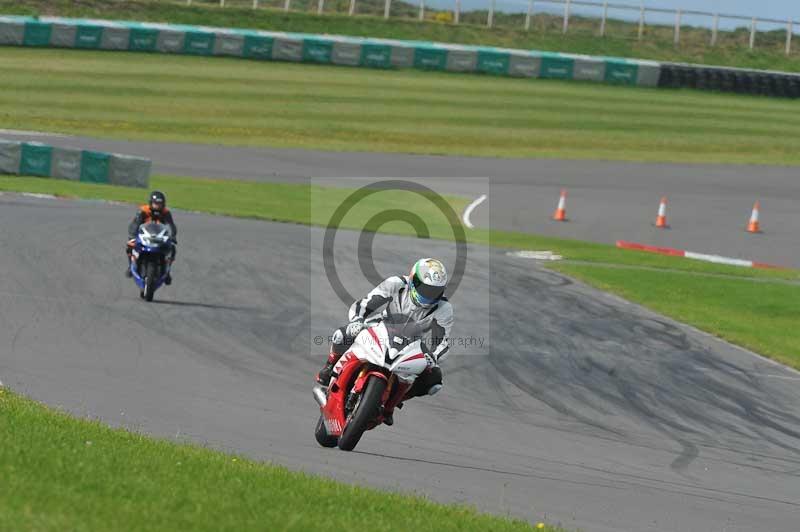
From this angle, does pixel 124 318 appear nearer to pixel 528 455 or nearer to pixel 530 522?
pixel 528 455

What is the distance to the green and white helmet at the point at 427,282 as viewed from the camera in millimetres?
10664

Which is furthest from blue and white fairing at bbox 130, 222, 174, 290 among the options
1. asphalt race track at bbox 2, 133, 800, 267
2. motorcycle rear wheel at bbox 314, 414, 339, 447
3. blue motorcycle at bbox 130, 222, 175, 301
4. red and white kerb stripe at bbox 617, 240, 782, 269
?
red and white kerb stripe at bbox 617, 240, 782, 269

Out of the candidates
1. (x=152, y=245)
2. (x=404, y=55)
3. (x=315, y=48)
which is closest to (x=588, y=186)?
(x=404, y=55)

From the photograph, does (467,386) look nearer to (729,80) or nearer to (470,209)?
(470,209)

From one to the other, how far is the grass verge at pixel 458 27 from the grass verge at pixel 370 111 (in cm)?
613

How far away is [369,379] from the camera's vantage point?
35.2 ft

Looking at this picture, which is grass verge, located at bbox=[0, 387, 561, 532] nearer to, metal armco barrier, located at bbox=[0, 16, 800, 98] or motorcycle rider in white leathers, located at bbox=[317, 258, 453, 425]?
motorcycle rider in white leathers, located at bbox=[317, 258, 453, 425]

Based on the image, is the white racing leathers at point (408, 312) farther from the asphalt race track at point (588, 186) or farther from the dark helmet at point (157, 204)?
the asphalt race track at point (588, 186)

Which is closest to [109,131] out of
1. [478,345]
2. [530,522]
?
[478,345]

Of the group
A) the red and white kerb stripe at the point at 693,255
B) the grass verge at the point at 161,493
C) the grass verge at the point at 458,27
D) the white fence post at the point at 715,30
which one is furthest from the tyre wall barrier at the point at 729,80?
the grass verge at the point at 161,493

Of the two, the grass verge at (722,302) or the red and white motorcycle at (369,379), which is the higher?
the red and white motorcycle at (369,379)

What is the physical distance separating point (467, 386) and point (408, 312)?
14.8ft

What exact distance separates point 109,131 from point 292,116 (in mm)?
7739

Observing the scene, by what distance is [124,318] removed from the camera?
17625mm
